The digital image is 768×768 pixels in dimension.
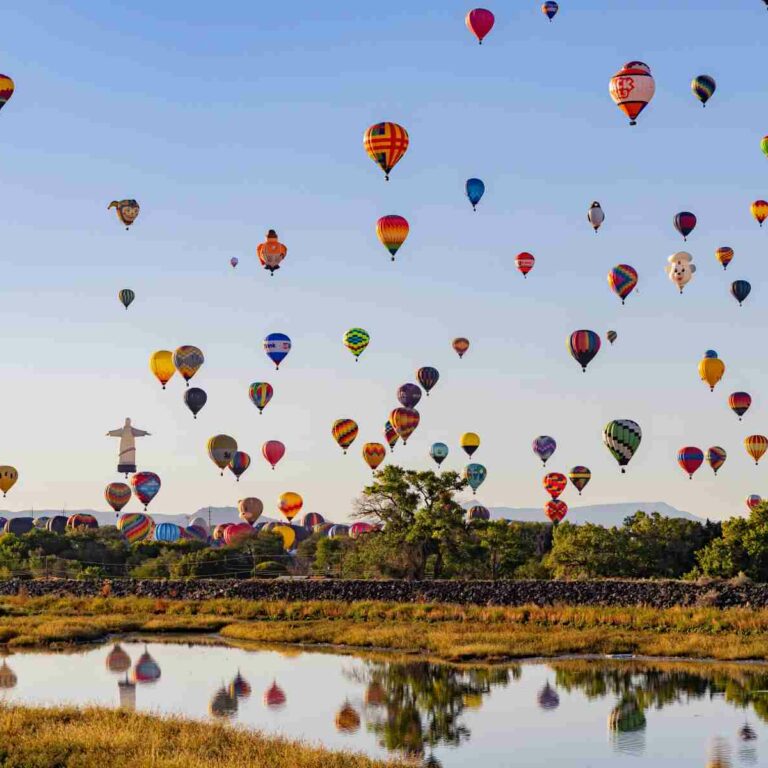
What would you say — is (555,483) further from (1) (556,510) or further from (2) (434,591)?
(2) (434,591)

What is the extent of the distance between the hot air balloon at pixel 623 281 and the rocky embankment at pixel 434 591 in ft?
98.5

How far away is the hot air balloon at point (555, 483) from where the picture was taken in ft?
352

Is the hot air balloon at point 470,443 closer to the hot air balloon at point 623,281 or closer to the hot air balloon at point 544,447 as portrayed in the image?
the hot air balloon at point 544,447

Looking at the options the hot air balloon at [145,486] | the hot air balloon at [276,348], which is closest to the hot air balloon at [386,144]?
the hot air balloon at [276,348]

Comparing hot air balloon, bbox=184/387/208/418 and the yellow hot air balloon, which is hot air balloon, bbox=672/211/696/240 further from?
the yellow hot air balloon

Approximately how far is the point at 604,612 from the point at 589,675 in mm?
10158

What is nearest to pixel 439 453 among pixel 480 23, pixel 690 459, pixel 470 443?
pixel 470 443

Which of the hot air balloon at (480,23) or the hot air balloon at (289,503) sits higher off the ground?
the hot air balloon at (480,23)

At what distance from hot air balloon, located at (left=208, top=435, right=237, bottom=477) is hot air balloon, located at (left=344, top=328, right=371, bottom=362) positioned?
917 inches

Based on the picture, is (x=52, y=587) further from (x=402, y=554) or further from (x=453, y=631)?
(x=453, y=631)

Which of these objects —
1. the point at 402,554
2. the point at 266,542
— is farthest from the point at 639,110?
the point at 266,542

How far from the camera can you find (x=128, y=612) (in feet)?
210

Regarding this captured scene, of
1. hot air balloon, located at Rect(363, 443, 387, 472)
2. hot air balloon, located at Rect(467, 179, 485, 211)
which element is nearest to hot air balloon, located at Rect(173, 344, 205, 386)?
hot air balloon, located at Rect(363, 443, 387, 472)

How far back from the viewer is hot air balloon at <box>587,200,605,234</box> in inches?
3565
